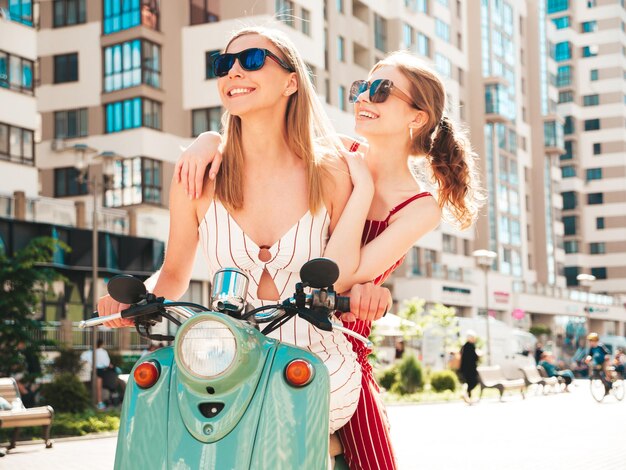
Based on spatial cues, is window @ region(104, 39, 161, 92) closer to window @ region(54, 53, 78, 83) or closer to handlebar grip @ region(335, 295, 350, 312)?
window @ region(54, 53, 78, 83)

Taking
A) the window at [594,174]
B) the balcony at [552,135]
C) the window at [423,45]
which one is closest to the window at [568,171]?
the window at [594,174]

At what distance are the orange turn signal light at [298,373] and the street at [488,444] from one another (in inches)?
366

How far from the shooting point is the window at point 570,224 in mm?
102875

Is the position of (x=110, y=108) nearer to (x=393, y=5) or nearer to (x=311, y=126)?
(x=393, y=5)

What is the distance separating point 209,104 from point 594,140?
66335mm

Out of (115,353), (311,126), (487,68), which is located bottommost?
(115,353)

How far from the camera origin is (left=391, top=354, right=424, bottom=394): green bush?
31.5m

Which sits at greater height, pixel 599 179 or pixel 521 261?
pixel 599 179

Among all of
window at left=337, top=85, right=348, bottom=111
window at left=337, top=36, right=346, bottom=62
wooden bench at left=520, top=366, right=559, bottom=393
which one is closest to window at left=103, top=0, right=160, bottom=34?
window at left=337, top=85, right=348, bottom=111

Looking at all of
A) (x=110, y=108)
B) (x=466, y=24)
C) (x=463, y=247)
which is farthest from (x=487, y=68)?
(x=110, y=108)

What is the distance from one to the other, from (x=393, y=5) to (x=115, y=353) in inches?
1431

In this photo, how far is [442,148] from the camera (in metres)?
3.97

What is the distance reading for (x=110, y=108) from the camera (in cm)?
4566

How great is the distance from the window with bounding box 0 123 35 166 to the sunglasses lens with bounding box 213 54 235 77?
33420 millimetres
